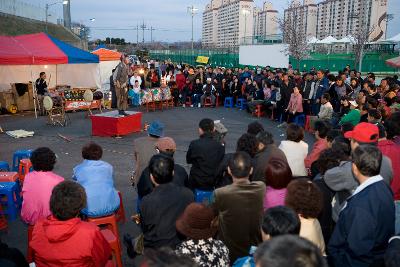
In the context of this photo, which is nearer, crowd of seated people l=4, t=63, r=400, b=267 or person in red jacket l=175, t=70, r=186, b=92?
crowd of seated people l=4, t=63, r=400, b=267

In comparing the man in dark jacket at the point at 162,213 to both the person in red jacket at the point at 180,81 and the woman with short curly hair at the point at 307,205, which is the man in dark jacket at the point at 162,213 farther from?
the person in red jacket at the point at 180,81

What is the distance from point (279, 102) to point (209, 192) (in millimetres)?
9202

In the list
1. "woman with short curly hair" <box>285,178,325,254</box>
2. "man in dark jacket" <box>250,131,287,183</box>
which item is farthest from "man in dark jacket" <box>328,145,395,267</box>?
"man in dark jacket" <box>250,131,287,183</box>

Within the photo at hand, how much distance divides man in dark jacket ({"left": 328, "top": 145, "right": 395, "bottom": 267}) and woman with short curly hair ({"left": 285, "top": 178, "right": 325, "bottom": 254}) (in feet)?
0.62

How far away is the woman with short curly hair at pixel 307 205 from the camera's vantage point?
3074mm

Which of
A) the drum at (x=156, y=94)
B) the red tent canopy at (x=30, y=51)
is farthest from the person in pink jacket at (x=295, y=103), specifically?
the red tent canopy at (x=30, y=51)

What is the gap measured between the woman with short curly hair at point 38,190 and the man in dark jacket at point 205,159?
6.04 ft

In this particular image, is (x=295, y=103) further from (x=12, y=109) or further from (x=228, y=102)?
(x=12, y=109)

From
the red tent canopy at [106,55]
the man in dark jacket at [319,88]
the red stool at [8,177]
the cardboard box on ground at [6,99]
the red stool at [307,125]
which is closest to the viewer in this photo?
the red stool at [8,177]

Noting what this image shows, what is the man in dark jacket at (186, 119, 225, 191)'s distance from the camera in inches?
218

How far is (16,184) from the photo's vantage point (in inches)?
243

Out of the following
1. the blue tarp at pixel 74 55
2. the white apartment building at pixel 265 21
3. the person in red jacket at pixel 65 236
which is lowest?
the person in red jacket at pixel 65 236

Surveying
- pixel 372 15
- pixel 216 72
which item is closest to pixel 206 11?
pixel 372 15

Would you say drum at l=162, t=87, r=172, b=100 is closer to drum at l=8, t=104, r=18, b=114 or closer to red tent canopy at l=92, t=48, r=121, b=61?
red tent canopy at l=92, t=48, r=121, b=61
